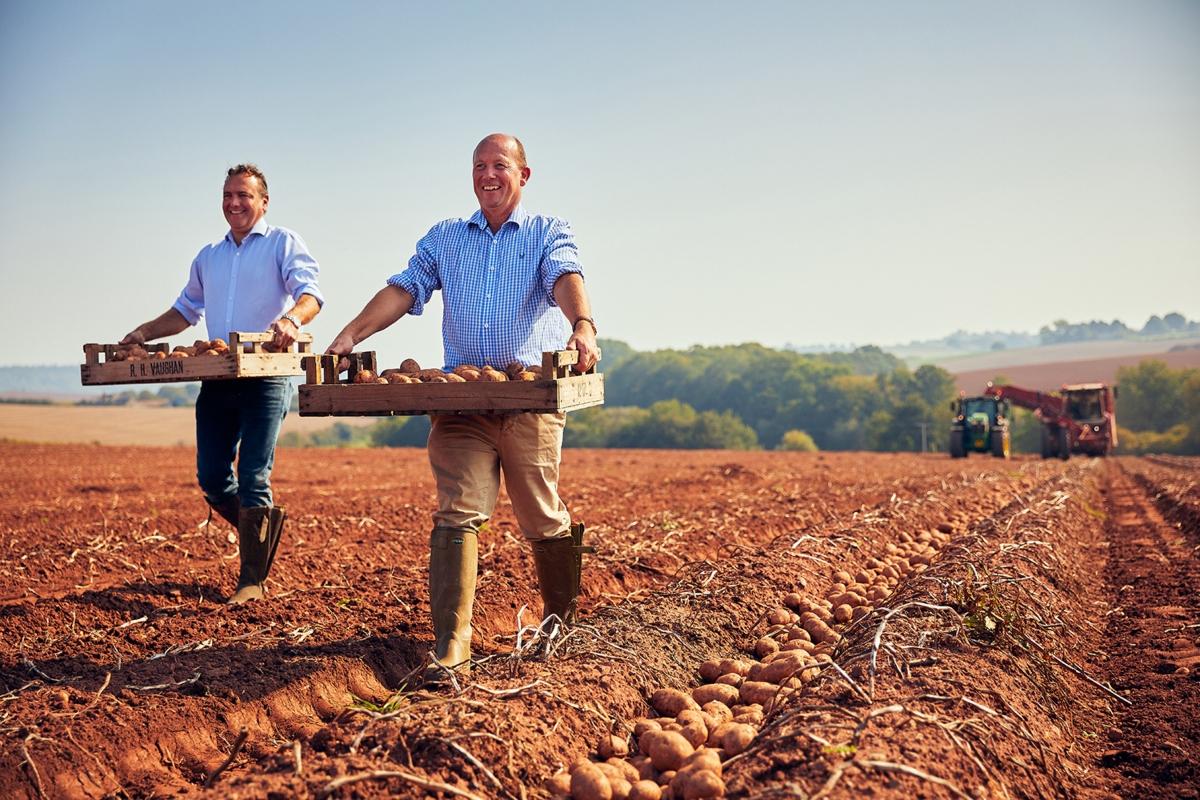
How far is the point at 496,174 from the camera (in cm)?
393

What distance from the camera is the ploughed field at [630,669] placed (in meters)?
2.74

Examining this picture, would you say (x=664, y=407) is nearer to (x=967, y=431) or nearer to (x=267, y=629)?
(x=967, y=431)

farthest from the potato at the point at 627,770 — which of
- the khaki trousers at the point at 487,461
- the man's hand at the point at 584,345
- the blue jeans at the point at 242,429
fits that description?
the blue jeans at the point at 242,429

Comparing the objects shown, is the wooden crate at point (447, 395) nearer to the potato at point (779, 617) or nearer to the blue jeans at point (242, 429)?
the blue jeans at point (242, 429)

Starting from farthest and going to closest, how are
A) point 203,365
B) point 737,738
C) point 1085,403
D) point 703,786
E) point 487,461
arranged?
point 1085,403 → point 203,365 → point 487,461 → point 737,738 → point 703,786

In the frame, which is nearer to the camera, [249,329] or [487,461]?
[487,461]

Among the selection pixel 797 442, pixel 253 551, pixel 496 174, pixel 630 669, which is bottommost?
pixel 797 442

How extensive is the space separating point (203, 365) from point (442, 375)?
5.05 ft

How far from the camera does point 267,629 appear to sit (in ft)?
15.3

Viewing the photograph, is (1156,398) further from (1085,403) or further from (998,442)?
(998,442)

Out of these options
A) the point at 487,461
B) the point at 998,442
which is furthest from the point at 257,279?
the point at 998,442

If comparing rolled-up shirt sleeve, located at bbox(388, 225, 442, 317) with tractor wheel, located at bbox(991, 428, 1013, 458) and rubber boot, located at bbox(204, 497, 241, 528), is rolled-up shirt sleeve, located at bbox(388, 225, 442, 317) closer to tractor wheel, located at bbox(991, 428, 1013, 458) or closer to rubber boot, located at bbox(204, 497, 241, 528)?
rubber boot, located at bbox(204, 497, 241, 528)

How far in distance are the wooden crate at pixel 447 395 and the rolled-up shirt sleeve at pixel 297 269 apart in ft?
4.67

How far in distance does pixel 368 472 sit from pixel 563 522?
13666mm
